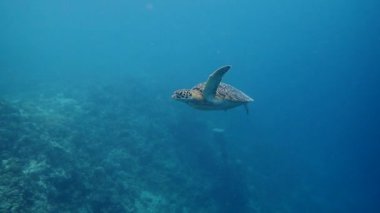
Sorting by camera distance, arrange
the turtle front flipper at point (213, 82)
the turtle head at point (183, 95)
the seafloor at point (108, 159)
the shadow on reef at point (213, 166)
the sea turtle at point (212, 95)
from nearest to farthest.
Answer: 1. the turtle front flipper at point (213, 82)
2. the sea turtle at point (212, 95)
3. the turtle head at point (183, 95)
4. the seafloor at point (108, 159)
5. the shadow on reef at point (213, 166)

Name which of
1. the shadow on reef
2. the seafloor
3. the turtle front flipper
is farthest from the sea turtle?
the shadow on reef

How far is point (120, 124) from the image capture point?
20.3 metres

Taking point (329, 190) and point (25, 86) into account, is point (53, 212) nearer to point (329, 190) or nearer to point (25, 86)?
point (25, 86)

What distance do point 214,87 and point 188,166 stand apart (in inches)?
473

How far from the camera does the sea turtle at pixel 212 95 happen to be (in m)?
7.25

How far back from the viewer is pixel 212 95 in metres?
7.94

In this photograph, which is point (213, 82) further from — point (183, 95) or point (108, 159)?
point (108, 159)

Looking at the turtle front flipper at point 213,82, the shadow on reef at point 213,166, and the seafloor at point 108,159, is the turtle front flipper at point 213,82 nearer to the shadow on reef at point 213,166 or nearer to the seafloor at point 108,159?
the seafloor at point 108,159

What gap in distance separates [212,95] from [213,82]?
68cm

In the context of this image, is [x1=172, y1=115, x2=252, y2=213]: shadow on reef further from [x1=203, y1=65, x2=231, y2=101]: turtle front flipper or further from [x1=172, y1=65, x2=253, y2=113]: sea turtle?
[x1=203, y1=65, x2=231, y2=101]: turtle front flipper

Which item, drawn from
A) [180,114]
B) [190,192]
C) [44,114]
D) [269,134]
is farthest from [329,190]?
[44,114]

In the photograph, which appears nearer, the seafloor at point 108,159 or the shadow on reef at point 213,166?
the seafloor at point 108,159

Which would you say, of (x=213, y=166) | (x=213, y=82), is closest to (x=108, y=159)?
(x=213, y=166)

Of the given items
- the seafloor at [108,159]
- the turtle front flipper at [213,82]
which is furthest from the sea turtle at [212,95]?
the seafloor at [108,159]
